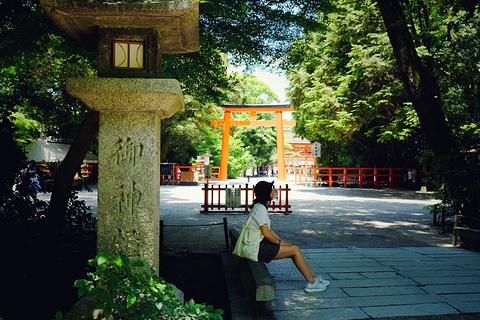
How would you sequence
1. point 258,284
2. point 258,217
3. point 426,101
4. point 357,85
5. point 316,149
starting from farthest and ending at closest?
point 316,149 < point 357,85 < point 426,101 < point 258,217 < point 258,284

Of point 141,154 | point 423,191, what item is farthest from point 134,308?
Result: point 423,191

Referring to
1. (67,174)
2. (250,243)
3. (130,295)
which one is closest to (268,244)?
(250,243)

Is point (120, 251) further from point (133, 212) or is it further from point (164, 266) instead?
point (164, 266)

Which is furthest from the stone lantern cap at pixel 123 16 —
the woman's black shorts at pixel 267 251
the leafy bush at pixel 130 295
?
the woman's black shorts at pixel 267 251

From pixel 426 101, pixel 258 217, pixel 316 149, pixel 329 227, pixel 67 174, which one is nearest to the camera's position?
pixel 258 217

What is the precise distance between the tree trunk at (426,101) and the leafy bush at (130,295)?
7.39 metres

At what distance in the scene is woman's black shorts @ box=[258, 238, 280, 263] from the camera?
4.13m

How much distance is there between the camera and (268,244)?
4.16m

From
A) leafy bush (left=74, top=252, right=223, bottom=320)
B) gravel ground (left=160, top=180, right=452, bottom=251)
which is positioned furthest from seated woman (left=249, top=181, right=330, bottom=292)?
gravel ground (left=160, top=180, right=452, bottom=251)

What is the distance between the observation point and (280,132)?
2719cm

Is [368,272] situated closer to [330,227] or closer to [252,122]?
[330,227]

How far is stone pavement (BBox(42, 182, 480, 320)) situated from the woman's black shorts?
45 cm

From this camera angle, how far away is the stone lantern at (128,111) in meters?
3.05

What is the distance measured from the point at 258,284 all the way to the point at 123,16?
9.01ft
